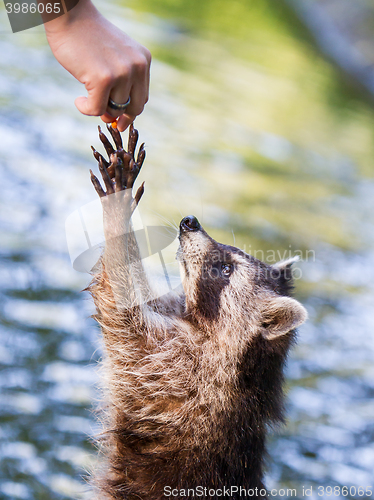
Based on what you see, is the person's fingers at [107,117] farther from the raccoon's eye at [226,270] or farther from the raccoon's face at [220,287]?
the raccoon's eye at [226,270]

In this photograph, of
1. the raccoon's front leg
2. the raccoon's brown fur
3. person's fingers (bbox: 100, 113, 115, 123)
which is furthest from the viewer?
the raccoon's brown fur

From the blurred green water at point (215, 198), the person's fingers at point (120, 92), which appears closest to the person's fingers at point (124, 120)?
the person's fingers at point (120, 92)

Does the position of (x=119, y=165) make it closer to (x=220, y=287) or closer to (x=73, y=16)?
(x=73, y=16)

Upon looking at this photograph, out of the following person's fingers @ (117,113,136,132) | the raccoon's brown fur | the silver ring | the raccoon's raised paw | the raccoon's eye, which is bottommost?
the raccoon's brown fur

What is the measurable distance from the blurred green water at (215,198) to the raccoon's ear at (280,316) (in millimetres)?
1266

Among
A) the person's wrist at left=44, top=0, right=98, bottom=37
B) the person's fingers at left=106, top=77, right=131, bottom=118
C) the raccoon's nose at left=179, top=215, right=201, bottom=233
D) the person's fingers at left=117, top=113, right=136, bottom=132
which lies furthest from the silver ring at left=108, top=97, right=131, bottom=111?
the raccoon's nose at left=179, top=215, right=201, bottom=233

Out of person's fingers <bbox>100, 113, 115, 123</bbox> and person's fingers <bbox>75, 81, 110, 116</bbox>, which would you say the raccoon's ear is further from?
person's fingers <bbox>75, 81, 110, 116</bbox>

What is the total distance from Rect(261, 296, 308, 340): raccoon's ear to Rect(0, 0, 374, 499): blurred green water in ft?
4.15

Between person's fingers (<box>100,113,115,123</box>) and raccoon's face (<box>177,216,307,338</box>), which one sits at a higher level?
person's fingers (<box>100,113,115,123</box>)

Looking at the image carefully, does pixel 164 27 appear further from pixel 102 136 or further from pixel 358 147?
pixel 102 136

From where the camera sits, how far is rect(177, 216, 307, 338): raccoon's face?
3051 millimetres

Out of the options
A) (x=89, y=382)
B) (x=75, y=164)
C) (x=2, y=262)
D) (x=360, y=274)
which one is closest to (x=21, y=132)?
(x=75, y=164)

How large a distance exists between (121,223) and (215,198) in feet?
10.8

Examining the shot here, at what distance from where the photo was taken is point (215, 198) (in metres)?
5.81
